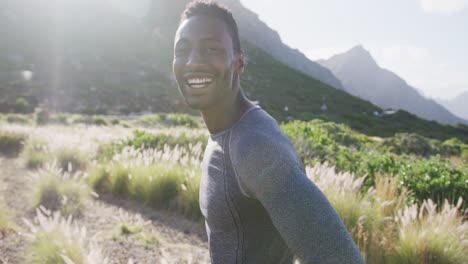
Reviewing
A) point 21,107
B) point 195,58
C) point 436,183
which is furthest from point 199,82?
point 21,107

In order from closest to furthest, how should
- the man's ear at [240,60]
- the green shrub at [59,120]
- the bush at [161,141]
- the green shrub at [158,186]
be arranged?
the man's ear at [240,60], the green shrub at [158,186], the bush at [161,141], the green shrub at [59,120]

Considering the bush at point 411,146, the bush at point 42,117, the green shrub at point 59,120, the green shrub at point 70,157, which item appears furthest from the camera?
the green shrub at point 59,120

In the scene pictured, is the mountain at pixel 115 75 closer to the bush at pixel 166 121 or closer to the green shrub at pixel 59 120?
the green shrub at pixel 59 120

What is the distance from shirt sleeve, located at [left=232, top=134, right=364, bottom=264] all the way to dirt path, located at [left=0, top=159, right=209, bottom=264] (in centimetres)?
226

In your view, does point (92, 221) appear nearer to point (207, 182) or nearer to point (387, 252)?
point (387, 252)

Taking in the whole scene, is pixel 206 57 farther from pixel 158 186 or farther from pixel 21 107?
pixel 21 107

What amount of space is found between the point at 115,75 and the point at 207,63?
49.5 m

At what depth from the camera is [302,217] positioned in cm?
101

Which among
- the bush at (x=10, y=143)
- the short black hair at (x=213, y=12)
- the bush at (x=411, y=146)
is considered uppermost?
the short black hair at (x=213, y=12)

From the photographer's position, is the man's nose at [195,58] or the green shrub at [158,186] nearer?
the man's nose at [195,58]

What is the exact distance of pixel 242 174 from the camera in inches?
45.7

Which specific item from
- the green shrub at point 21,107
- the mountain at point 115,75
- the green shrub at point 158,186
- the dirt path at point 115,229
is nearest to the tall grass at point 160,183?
the green shrub at point 158,186

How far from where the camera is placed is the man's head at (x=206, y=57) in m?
1.41

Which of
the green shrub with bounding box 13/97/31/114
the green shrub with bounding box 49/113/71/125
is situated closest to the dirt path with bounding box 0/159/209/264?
the green shrub with bounding box 49/113/71/125
